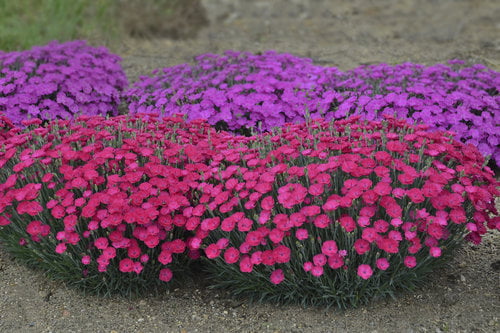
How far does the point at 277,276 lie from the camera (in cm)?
272

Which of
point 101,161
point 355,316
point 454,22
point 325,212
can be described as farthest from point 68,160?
point 454,22

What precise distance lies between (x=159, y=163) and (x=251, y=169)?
507mm

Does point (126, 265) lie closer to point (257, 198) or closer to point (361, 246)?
point (257, 198)

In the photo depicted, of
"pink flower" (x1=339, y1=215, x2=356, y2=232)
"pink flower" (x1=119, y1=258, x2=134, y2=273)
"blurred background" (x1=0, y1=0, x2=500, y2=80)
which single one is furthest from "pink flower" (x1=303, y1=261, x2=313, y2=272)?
"blurred background" (x1=0, y1=0, x2=500, y2=80)

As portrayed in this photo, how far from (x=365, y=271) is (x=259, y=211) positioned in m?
0.64

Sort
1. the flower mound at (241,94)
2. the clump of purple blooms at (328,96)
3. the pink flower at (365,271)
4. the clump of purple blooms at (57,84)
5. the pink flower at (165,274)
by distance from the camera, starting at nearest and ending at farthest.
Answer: the pink flower at (365,271), the pink flower at (165,274), the clump of purple blooms at (328,96), the flower mound at (241,94), the clump of purple blooms at (57,84)

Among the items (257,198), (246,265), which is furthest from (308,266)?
(257,198)

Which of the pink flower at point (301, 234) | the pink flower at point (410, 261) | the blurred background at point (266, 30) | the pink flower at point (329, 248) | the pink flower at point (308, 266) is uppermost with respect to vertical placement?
the pink flower at point (301, 234)

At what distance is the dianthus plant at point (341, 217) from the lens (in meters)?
2.63

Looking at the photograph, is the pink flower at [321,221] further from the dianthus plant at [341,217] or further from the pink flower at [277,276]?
the pink flower at [277,276]

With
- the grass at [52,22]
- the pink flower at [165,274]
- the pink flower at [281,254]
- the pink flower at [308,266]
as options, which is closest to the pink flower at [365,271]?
the pink flower at [308,266]

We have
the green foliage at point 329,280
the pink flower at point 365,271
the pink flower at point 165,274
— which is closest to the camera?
the pink flower at point 365,271

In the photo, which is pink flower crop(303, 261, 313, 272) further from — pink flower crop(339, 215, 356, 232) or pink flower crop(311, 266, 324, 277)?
pink flower crop(339, 215, 356, 232)

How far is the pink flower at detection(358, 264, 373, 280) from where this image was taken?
8.36 ft
